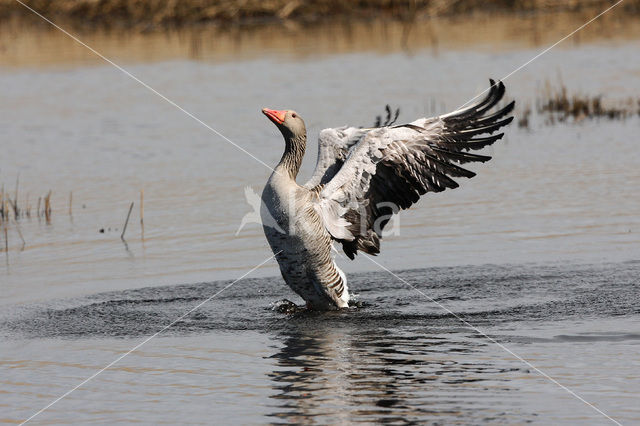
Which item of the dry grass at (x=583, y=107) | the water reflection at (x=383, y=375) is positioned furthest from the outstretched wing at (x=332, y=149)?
the dry grass at (x=583, y=107)

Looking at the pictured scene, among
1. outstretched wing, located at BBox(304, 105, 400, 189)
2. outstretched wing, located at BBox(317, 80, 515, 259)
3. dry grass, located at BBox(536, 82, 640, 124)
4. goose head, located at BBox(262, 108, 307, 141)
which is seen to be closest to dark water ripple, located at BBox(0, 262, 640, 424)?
outstretched wing, located at BBox(317, 80, 515, 259)

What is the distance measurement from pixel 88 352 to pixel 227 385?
5.11ft

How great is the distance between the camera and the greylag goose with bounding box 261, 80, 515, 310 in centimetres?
891

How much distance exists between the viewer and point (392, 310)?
9148 millimetres

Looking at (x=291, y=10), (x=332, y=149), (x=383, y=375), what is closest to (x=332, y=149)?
(x=332, y=149)

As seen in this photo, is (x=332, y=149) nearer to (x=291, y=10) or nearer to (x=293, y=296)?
(x=293, y=296)

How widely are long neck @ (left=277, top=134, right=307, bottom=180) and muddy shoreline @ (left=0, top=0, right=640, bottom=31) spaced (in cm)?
2174

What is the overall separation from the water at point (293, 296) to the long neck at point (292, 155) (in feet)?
4.32

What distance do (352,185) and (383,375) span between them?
2.29 m

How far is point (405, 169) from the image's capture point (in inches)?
363

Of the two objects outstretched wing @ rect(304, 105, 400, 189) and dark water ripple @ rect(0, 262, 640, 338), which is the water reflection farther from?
outstretched wing @ rect(304, 105, 400, 189)

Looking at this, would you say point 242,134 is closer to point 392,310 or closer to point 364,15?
point 392,310

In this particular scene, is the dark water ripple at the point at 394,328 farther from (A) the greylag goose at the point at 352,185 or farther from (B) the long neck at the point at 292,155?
(B) the long neck at the point at 292,155

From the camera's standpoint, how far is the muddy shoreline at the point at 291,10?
31.1 metres
